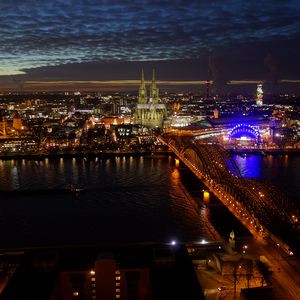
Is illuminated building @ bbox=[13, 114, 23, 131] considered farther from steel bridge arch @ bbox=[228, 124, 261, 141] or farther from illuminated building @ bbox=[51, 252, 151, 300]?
illuminated building @ bbox=[51, 252, 151, 300]

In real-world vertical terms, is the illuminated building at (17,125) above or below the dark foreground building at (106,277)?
below

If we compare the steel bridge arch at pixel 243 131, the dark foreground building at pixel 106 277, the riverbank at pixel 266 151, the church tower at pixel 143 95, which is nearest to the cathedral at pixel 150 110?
the church tower at pixel 143 95

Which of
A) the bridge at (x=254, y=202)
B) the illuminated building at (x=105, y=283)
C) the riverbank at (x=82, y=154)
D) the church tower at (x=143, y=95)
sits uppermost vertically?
the church tower at (x=143, y=95)

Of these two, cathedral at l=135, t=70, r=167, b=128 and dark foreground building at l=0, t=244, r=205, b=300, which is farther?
cathedral at l=135, t=70, r=167, b=128

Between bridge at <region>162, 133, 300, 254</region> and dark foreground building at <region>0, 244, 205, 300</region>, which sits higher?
dark foreground building at <region>0, 244, 205, 300</region>

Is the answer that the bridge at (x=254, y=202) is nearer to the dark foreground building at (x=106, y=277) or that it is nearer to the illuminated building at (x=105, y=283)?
the dark foreground building at (x=106, y=277)

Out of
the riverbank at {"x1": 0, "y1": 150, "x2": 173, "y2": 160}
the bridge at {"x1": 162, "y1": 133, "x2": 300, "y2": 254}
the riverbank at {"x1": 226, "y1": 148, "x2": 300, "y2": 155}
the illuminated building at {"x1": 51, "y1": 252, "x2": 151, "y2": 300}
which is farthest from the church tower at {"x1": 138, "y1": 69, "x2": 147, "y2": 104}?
the illuminated building at {"x1": 51, "y1": 252, "x2": 151, "y2": 300}

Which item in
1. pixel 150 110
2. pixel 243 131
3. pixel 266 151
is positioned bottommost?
pixel 266 151

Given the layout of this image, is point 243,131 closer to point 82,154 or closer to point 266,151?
point 266,151

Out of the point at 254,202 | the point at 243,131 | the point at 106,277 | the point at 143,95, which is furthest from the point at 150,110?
the point at 106,277
